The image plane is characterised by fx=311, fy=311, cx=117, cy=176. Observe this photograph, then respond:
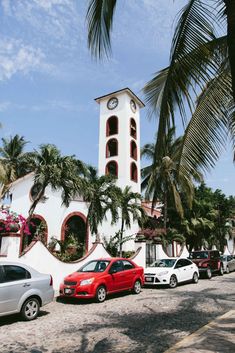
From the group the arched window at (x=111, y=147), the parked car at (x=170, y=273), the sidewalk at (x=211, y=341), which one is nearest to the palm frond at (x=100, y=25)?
the sidewalk at (x=211, y=341)

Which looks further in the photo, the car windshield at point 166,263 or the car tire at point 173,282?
the car windshield at point 166,263

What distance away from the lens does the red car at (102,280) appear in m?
11.1

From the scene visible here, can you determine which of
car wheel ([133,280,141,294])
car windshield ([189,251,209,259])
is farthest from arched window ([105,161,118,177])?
car wheel ([133,280,141,294])

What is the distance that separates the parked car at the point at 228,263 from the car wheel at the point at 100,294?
15.6 meters

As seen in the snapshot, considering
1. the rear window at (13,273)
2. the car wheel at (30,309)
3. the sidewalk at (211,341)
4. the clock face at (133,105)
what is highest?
the clock face at (133,105)

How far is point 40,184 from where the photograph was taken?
17594 mm

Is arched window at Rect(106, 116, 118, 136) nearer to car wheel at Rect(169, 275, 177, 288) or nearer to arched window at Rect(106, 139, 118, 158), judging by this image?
arched window at Rect(106, 139, 118, 158)

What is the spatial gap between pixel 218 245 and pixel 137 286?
2721 centimetres

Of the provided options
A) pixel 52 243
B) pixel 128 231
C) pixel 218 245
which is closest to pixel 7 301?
pixel 52 243

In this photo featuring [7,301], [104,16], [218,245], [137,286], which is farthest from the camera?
[218,245]

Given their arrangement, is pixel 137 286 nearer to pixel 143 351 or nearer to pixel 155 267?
pixel 155 267

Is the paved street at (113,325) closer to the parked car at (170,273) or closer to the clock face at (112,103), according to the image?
the parked car at (170,273)

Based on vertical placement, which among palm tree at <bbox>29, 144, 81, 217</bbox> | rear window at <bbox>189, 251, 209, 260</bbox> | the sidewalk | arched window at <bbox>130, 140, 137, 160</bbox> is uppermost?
arched window at <bbox>130, 140, 137, 160</bbox>

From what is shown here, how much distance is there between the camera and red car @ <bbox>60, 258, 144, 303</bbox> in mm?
11148
